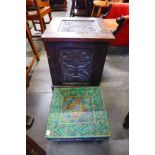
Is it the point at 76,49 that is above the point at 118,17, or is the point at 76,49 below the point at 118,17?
below

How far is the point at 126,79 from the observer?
5.77ft

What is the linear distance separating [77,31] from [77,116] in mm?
807

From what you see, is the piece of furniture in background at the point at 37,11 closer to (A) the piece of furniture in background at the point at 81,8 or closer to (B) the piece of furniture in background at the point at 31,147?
(A) the piece of furniture in background at the point at 81,8

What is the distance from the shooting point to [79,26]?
1.40 m

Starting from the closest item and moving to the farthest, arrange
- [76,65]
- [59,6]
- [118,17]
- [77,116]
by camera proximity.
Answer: [77,116] < [76,65] < [118,17] < [59,6]

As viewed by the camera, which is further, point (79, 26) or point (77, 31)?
point (79, 26)

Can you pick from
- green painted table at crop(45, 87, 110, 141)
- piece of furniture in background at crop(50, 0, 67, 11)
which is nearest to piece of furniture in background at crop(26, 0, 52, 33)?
green painted table at crop(45, 87, 110, 141)

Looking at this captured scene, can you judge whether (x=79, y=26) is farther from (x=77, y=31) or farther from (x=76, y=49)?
(x=76, y=49)

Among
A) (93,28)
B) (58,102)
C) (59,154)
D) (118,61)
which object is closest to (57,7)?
(118,61)

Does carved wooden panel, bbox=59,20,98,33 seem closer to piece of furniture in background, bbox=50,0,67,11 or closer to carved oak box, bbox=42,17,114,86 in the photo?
carved oak box, bbox=42,17,114,86

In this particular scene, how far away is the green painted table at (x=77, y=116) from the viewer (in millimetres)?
1061

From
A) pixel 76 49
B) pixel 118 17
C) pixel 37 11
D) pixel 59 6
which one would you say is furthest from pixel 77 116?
pixel 59 6
